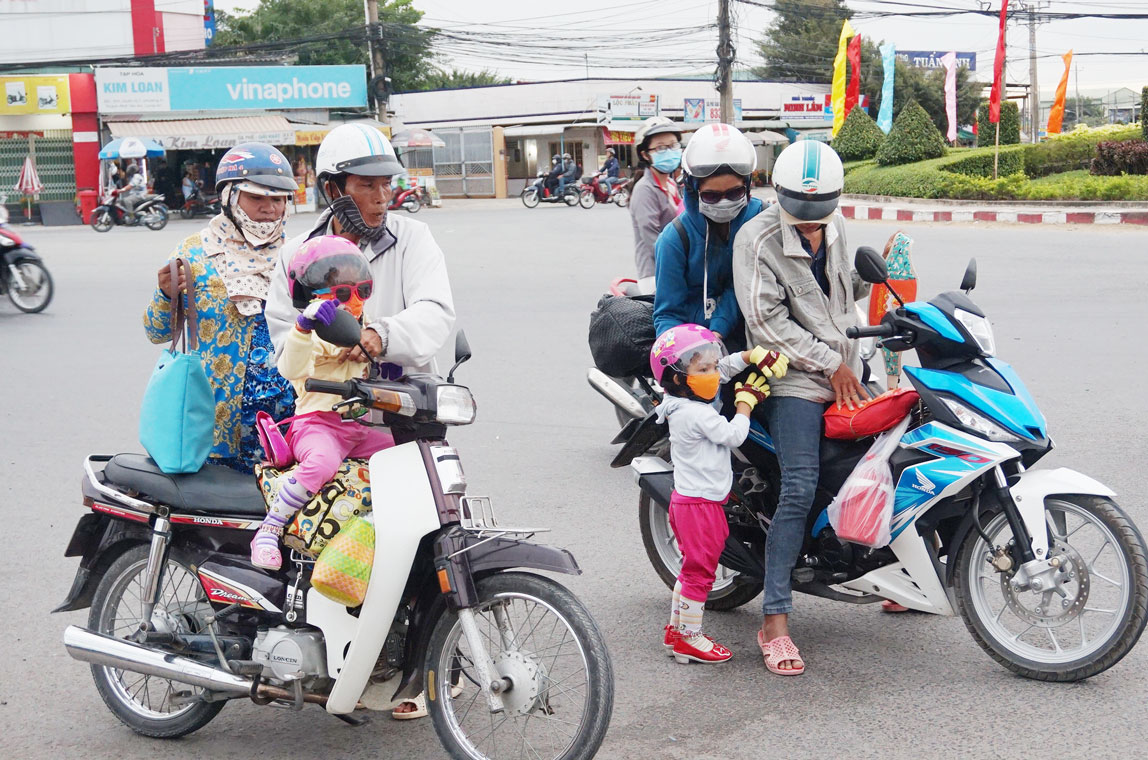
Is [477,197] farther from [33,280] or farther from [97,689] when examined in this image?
[97,689]

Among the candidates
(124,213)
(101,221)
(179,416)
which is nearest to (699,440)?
(179,416)

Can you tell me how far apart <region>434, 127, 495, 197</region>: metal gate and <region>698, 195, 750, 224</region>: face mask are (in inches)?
1668

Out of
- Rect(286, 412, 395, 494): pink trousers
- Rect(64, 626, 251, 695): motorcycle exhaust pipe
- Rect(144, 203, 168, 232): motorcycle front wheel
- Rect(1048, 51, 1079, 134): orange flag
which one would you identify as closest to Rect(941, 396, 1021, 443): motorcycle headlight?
Rect(286, 412, 395, 494): pink trousers

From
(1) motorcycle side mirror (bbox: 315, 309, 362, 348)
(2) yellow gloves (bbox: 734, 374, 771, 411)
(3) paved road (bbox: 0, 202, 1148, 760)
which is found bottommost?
(3) paved road (bbox: 0, 202, 1148, 760)

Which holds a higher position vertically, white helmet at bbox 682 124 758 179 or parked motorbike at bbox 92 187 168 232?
white helmet at bbox 682 124 758 179

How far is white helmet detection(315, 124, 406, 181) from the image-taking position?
3520 mm

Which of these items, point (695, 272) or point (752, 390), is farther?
point (695, 272)

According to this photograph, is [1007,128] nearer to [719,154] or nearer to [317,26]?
[719,154]

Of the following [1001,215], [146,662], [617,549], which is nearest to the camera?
[146,662]

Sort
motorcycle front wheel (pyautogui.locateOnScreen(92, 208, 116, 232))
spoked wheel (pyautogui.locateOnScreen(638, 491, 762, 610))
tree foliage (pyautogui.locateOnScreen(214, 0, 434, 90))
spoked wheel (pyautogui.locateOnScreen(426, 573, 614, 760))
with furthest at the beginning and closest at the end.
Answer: tree foliage (pyautogui.locateOnScreen(214, 0, 434, 90)) → motorcycle front wheel (pyautogui.locateOnScreen(92, 208, 116, 232)) → spoked wheel (pyautogui.locateOnScreen(638, 491, 762, 610)) → spoked wheel (pyautogui.locateOnScreen(426, 573, 614, 760))

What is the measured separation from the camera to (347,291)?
129 inches

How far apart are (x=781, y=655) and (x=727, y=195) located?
1.61 metres

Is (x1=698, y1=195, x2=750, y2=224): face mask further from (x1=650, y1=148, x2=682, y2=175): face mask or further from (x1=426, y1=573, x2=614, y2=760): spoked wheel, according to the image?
(x1=650, y1=148, x2=682, y2=175): face mask

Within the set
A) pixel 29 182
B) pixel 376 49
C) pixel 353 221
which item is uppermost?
pixel 376 49
